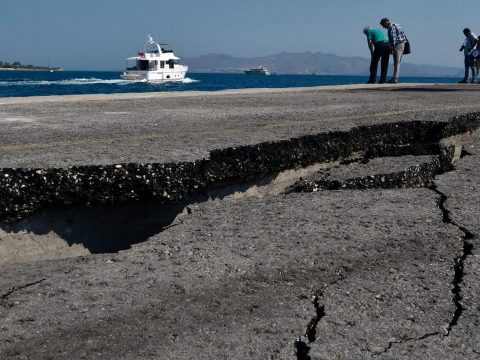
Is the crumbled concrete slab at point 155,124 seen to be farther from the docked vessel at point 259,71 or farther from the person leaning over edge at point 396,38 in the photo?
the docked vessel at point 259,71

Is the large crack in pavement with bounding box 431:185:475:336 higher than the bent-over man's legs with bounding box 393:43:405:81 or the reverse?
the reverse

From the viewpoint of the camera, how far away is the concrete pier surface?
5.28 feet

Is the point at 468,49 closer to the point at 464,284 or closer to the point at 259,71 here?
the point at 464,284

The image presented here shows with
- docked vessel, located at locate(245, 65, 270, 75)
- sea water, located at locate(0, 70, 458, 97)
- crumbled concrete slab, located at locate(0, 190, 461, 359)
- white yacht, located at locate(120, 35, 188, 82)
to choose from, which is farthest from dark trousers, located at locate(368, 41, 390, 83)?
docked vessel, located at locate(245, 65, 270, 75)

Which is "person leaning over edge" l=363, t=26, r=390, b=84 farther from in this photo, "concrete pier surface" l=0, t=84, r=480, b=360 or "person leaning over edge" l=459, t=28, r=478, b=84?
"concrete pier surface" l=0, t=84, r=480, b=360

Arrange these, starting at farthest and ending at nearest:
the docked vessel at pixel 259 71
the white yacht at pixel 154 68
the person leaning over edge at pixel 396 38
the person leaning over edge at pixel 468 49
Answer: the docked vessel at pixel 259 71 → the white yacht at pixel 154 68 → the person leaning over edge at pixel 468 49 → the person leaning over edge at pixel 396 38

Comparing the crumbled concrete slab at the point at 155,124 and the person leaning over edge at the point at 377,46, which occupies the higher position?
the person leaning over edge at the point at 377,46

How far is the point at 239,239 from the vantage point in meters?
2.35

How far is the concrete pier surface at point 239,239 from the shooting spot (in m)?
1.61

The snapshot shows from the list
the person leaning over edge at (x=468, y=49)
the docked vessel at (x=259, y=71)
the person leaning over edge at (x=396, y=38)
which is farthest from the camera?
the docked vessel at (x=259, y=71)

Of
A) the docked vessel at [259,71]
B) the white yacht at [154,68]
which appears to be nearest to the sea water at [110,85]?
the white yacht at [154,68]

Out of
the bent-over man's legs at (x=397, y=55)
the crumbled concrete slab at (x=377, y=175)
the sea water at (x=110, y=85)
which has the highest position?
the bent-over man's legs at (x=397, y=55)

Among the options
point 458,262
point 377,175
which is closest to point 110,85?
point 377,175

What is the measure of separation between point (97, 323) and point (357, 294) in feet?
2.57
